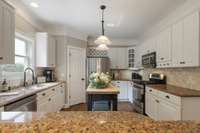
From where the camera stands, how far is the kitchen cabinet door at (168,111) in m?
2.66

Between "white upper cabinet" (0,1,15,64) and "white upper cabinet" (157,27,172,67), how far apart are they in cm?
316

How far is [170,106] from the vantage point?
2912mm

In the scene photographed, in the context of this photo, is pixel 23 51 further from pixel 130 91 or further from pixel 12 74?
pixel 130 91

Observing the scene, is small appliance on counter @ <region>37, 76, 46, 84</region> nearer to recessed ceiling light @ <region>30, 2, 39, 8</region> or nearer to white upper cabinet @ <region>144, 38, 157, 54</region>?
recessed ceiling light @ <region>30, 2, 39, 8</region>

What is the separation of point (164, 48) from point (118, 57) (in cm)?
325

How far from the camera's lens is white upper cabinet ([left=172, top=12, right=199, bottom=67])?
2685 mm

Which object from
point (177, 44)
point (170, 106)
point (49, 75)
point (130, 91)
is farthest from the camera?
point (130, 91)

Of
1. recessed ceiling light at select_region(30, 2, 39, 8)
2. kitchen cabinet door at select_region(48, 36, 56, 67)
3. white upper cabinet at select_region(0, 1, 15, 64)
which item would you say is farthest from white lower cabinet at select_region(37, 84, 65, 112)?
recessed ceiling light at select_region(30, 2, 39, 8)

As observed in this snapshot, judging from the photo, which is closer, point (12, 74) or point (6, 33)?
point (6, 33)

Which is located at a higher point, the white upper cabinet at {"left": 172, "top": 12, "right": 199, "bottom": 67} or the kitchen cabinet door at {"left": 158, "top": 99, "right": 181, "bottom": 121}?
the white upper cabinet at {"left": 172, "top": 12, "right": 199, "bottom": 67}

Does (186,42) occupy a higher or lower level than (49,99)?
higher

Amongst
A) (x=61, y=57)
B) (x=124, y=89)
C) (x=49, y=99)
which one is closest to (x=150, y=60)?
(x=124, y=89)

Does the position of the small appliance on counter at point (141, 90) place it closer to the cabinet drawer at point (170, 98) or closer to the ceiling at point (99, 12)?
the cabinet drawer at point (170, 98)

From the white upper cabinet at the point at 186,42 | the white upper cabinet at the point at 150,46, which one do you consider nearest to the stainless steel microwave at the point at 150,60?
the white upper cabinet at the point at 150,46
